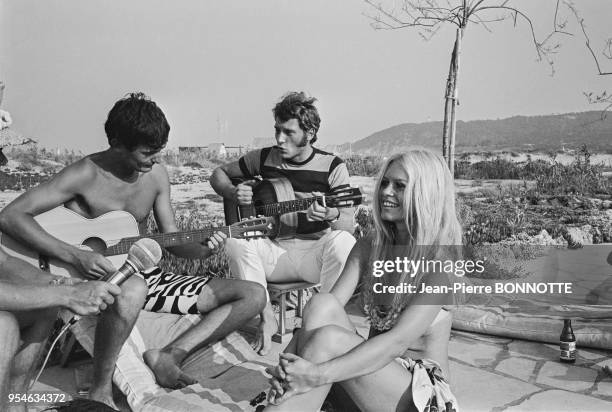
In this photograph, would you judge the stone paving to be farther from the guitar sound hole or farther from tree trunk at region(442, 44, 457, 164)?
tree trunk at region(442, 44, 457, 164)

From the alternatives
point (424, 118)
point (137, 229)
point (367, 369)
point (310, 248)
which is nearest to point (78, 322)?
point (137, 229)

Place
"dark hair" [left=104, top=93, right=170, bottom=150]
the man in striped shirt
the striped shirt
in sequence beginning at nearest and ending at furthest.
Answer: "dark hair" [left=104, top=93, right=170, bottom=150]
the man in striped shirt
the striped shirt

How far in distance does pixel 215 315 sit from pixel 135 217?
0.72 meters

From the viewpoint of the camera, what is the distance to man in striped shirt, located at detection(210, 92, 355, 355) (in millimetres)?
3980

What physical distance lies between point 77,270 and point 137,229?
43 cm

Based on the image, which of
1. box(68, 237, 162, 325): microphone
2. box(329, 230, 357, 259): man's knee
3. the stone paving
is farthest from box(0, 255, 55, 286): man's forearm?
box(329, 230, 357, 259): man's knee

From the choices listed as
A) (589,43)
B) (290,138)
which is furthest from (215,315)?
(589,43)

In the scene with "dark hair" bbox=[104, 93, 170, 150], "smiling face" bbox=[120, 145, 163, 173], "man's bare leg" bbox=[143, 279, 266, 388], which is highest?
"dark hair" bbox=[104, 93, 170, 150]

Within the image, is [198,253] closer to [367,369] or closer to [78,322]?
[78,322]

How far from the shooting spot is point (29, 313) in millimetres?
2791

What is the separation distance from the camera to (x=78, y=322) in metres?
3.44

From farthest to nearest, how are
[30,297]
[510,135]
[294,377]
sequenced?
[510,135] → [30,297] → [294,377]

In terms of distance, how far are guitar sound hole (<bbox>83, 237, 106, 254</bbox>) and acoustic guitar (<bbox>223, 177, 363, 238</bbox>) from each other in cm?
103

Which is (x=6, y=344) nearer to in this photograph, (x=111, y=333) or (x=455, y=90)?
(x=111, y=333)
